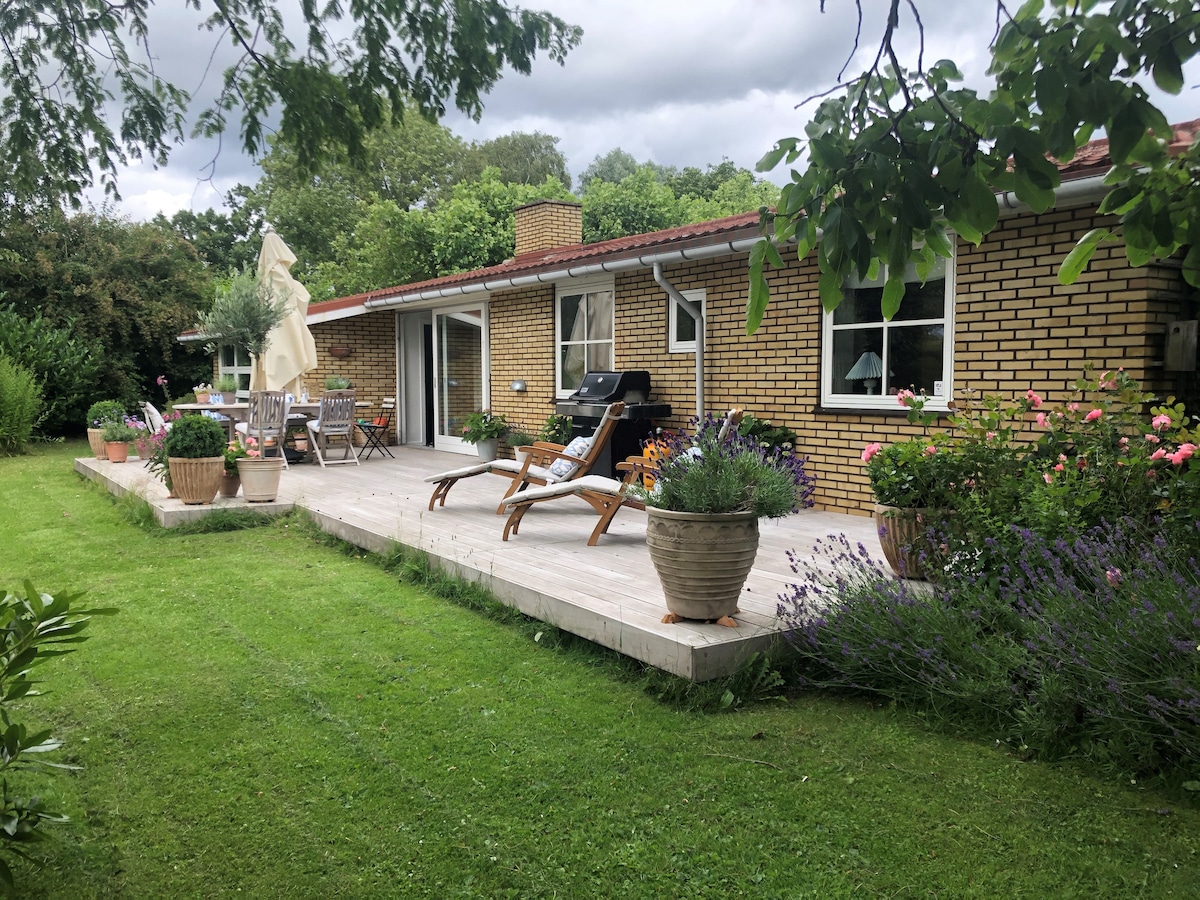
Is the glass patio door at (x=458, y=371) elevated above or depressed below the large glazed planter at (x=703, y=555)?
above

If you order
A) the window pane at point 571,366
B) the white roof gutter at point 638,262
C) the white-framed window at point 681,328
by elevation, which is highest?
the white roof gutter at point 638,262

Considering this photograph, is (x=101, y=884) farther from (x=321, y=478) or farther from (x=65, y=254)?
(x=65, y=254)

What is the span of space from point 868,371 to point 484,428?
6032 millimetres

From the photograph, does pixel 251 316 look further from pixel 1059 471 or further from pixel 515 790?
pixel 1059 471

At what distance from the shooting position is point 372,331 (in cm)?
1529

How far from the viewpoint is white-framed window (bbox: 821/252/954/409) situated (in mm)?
6723

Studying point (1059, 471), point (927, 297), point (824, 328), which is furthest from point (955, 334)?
point (1059, 471)

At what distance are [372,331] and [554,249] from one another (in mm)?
3874

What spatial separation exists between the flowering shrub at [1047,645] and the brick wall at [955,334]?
8.32 ft

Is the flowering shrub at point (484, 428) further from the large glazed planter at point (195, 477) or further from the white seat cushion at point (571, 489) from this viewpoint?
the white seat cushion at point (571, 489)

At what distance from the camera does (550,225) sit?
45.1 feet

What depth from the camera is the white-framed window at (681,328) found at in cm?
882

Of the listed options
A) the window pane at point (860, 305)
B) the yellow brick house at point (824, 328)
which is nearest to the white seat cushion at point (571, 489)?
the yellow brick house at point (824, 328)

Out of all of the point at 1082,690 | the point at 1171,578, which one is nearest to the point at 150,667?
the point at 1082,690
